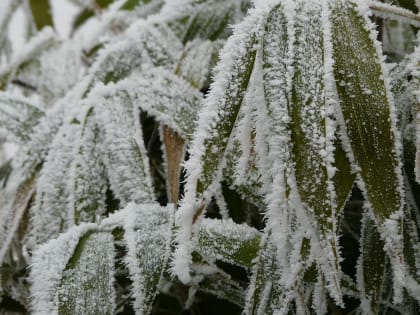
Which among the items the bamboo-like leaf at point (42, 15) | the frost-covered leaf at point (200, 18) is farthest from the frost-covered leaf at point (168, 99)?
the bamboo-like leaf at point (42, 15)

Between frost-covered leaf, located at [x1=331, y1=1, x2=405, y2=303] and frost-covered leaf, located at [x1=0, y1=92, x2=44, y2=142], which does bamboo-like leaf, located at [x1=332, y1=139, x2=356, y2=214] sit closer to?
frost-covered leaf, located at [x1=331, y1=1, x2=405, y2=303]

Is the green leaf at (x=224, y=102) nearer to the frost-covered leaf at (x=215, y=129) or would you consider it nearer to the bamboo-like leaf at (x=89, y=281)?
the frost-covered leaf at (x=215, y=129)

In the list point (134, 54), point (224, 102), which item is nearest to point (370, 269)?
point (224, 102)

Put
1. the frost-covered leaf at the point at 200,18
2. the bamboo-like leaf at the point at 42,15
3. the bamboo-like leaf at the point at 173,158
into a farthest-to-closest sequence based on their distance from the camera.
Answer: the bamboo-like leaf at the point at 42,15
the frost-covered leaf at the point at 200,18
the bamboo-like leaf at the point at 173,158

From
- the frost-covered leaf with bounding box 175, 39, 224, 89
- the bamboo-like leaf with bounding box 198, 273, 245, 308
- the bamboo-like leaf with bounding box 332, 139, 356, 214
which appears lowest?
the bamboo-like leaf with bounding box 198, 273, 245, 308

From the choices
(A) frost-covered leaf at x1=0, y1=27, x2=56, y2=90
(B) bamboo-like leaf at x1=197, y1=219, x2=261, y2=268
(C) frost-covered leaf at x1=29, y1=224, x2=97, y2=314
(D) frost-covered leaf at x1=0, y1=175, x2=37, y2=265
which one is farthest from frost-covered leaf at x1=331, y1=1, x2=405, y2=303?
(A) frost-covered leaf at x1=0, y1=27, x2=56, y2=90

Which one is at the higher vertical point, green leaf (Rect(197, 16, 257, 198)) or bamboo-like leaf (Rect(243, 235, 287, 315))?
green leaf (Rect(197, 16, 257, 198))

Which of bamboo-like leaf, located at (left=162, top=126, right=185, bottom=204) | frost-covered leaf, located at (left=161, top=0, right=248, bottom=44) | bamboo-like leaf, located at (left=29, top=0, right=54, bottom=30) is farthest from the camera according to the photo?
bamboo-like leaf, located at (left=29, top=0, right=54, bottom=30)
